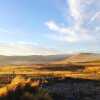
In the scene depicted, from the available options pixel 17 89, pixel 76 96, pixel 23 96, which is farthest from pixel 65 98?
pixel 23 96

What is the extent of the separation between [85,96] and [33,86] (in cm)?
525

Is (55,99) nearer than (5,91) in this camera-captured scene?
No

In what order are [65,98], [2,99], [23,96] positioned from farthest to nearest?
1. [65,98]
2. [23,96]
3. [2,99]

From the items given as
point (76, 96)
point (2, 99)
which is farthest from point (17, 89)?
point (76, 96)

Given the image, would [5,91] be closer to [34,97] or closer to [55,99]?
[34,97]

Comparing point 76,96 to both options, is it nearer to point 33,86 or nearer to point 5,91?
point 33,86

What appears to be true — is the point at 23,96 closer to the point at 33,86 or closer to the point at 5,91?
the point at 5,91

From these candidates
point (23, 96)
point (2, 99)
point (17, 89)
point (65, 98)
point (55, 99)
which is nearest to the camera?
point (2, 99)

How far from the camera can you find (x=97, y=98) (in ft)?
106

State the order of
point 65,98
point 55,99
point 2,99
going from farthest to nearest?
point 65,98
point 55,99
point 2,99

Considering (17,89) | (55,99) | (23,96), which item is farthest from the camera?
(55,99)

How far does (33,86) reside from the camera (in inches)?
1225

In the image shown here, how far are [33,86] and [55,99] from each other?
96.2 inches

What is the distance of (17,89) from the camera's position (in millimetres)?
27594
